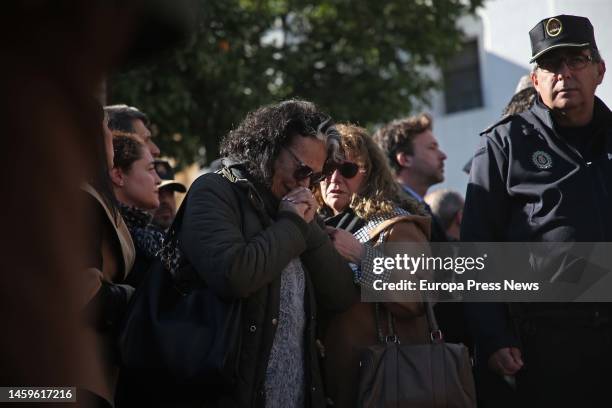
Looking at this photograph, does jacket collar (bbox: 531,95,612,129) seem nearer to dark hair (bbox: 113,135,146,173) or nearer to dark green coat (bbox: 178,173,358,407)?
dark green coat (bbox: 178,173,358,407)

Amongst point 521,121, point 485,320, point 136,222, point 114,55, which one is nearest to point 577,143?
point 521,121

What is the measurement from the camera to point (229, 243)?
288cm

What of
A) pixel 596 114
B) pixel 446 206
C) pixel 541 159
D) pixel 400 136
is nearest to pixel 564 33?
pixel 596 114

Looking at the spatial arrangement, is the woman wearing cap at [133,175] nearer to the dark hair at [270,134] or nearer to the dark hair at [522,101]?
the dark hair at [270,134]

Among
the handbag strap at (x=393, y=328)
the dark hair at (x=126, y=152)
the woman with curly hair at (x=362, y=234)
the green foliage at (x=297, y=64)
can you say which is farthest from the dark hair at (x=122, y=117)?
the green foliage at (x=297, y=64)

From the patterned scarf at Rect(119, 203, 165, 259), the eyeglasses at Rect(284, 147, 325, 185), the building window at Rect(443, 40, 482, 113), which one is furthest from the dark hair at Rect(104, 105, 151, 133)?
the building window at Rect(443, 40, 482, 113)

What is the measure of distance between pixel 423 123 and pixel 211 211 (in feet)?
9.83

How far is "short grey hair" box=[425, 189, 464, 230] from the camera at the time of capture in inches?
243

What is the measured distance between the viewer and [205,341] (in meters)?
2.77

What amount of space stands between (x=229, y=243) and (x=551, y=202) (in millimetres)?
1436

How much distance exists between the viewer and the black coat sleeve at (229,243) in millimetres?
2830

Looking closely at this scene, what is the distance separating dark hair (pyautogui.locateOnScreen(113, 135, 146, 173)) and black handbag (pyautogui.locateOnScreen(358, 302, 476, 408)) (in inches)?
64.0

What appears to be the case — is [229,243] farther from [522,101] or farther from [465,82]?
[465,82]

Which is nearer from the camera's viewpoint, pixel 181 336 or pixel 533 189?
pixel 181 336
